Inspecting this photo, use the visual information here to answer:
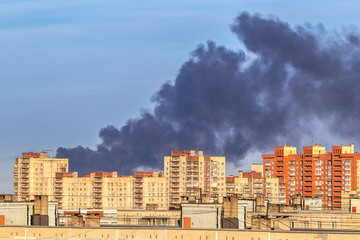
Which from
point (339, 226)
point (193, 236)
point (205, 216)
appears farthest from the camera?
A: point (339, 226)

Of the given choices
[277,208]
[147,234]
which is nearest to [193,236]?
[147,234]

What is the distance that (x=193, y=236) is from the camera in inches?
3130

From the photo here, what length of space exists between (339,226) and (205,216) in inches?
1114

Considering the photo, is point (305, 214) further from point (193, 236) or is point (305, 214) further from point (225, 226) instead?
point (193, 236)

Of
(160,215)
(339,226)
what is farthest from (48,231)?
(160,215)

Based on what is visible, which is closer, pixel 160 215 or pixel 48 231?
pixel 48 231

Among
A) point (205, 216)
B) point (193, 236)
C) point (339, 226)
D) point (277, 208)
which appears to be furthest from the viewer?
point (277, 208)

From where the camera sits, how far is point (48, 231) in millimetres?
85000

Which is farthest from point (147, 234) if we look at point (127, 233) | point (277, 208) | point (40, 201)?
point (277, 208)

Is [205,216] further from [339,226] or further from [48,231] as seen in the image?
[339,226]

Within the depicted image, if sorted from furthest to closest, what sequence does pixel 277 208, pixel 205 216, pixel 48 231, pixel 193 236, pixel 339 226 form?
pixel 277 208 < pixel 339 226 < pixel 205 216 < pixel 48 231 < pixel 193 236

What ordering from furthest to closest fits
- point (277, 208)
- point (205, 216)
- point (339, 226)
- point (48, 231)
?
point (277, 208) < point (339, 226) < point (205, 216) < point (48, 231)

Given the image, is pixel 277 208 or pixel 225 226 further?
pixel 277 208

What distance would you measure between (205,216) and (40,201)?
750 inches
